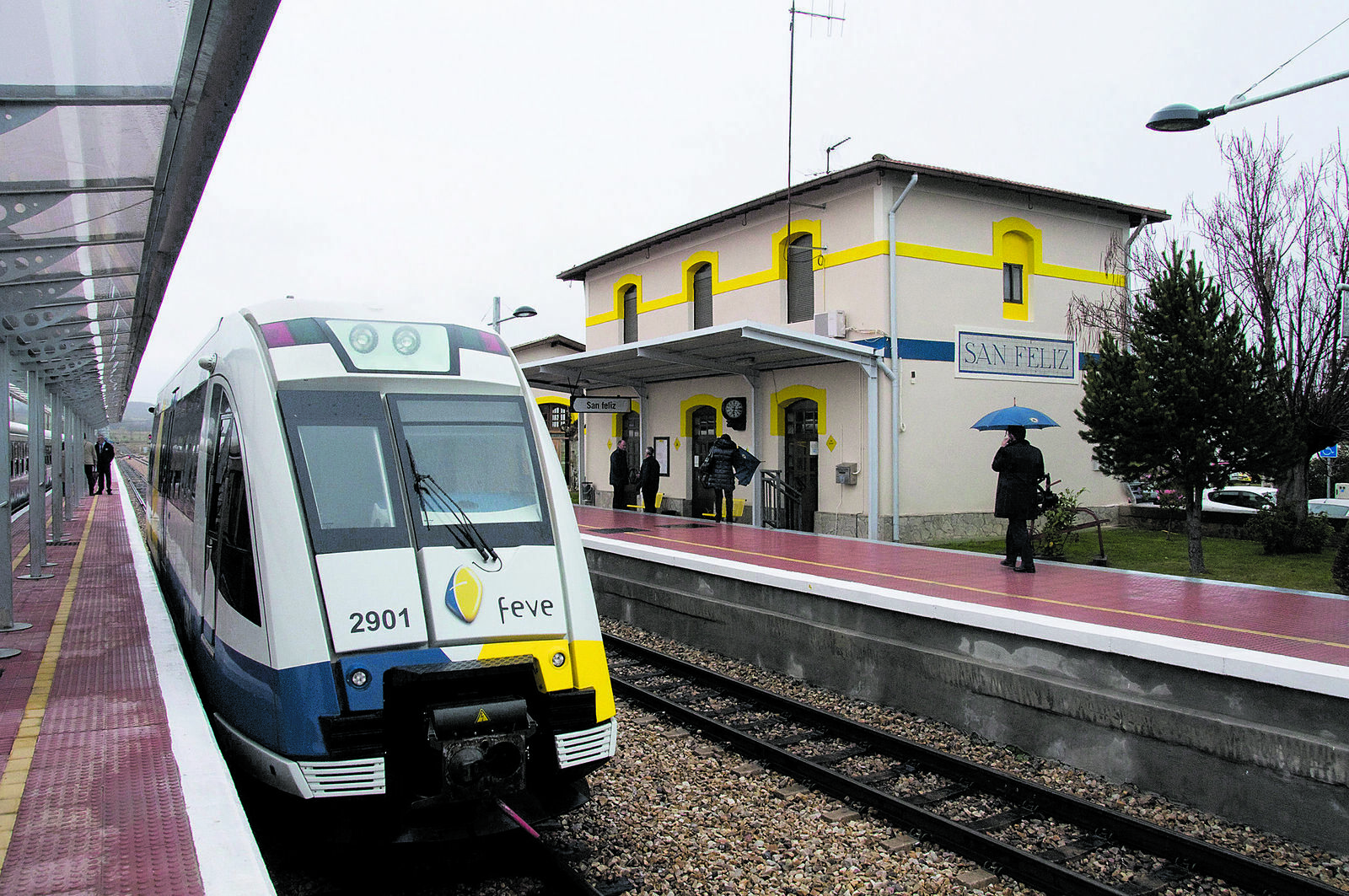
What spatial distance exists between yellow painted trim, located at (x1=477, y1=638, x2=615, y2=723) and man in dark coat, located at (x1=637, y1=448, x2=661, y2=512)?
14151mm

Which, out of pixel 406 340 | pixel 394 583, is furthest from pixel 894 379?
pixel 394 583

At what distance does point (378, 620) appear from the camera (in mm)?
4371

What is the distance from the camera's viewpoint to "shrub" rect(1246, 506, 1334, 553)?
46.1 feet

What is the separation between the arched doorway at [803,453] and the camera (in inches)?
654

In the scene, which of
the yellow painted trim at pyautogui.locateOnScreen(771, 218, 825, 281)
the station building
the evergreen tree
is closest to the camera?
the evergreen tree

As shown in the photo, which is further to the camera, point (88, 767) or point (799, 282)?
point (799, 282)

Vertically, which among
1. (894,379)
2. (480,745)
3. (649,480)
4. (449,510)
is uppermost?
(894,379)

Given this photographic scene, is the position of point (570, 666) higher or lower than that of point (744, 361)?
lower

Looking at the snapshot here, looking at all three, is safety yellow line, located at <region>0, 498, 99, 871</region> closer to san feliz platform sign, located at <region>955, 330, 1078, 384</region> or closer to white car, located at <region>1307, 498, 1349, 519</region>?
san feliz platform sign, located at <region>955, 330, 1078, 384</region>

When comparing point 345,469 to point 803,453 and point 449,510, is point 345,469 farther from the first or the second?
point 803,453

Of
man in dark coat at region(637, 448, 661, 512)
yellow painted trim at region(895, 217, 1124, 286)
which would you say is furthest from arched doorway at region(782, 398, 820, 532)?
yellow painted trim at region(895, 217, 1124, 286)

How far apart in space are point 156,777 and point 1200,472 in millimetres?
11861

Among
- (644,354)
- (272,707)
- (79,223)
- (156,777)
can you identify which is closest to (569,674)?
(272,707)

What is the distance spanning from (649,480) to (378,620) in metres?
14.9
